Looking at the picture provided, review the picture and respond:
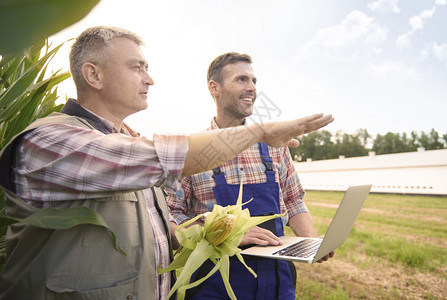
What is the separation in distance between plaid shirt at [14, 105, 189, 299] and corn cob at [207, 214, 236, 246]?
35 centimetres

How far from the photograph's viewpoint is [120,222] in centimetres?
100

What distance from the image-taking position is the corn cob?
114cm

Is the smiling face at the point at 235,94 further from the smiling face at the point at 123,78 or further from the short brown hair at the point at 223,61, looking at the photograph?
the smiling face at the point at 123,78

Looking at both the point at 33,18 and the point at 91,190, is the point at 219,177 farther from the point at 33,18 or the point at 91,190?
the point at 33,18

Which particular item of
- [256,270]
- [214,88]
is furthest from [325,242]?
[214,88]

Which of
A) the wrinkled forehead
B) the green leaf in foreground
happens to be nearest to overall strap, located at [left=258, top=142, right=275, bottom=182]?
the wrinkled forehead

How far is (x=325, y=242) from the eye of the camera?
1.26 metres

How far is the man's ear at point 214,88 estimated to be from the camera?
2.26m

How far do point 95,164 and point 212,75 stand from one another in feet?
5.31

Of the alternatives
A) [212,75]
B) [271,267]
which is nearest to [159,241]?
[271,267]

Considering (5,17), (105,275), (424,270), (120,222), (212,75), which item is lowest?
(424,270)

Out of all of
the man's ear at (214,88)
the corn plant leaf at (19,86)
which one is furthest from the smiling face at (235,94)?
the corn plant leaf at (19,86)

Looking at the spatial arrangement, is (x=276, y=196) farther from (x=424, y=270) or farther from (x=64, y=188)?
(x=424, y=270)

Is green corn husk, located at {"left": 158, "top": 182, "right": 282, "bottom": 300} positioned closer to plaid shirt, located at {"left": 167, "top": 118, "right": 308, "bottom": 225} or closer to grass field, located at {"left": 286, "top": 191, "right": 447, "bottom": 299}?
plaid shirt, located at {"left": 167, "top": 118, "right": 308, "bottom": 225}
